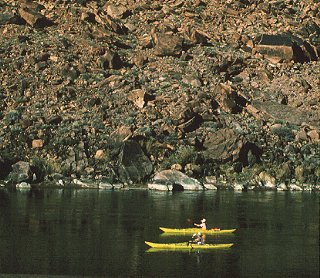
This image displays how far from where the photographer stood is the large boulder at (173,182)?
111681 mm

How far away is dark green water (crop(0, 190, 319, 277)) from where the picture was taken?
49219 mm

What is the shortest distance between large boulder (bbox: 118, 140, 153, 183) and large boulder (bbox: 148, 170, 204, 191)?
7.75 feet

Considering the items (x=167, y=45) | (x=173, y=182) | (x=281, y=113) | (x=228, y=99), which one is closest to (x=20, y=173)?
(x=173, y=182)

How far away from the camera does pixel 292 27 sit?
170125 mm

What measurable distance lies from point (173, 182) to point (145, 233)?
4649 cm

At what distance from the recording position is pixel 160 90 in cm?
14450

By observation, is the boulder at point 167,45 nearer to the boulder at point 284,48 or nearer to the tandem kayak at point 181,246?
the boulder at point 284,48

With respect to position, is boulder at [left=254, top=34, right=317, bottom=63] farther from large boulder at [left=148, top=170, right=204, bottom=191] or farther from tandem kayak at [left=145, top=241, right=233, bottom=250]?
tandem kayak at [left=145, top=241, right=233, bottom=250]

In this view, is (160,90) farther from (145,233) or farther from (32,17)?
(145,233)

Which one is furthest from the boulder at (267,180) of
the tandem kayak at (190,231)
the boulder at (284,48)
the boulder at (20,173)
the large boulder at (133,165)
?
the tandem kayak at (190,231)

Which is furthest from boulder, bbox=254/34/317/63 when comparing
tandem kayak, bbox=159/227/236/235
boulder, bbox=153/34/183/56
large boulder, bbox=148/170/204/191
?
tandem kayak, bbox=159/227/236/235

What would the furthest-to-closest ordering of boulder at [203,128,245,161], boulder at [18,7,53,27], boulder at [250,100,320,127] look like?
1. boulder at [18,7,53,27]
2. boulder at [250,100,320,127]
3. boulder at [203,128,245,161]

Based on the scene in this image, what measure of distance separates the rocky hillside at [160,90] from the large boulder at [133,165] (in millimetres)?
180

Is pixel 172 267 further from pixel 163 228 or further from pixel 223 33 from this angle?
pixel 223 33
